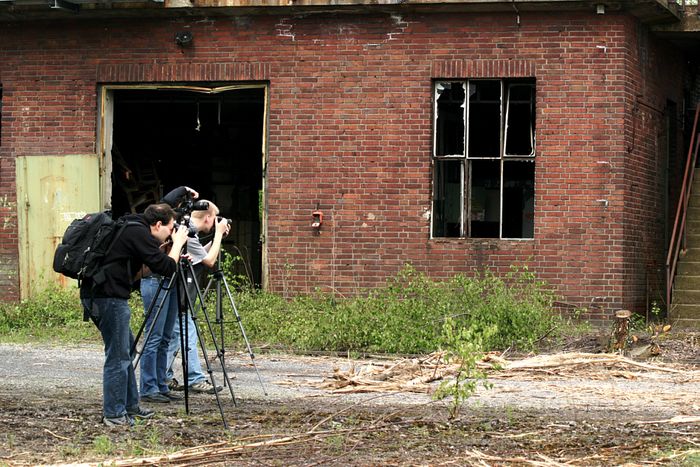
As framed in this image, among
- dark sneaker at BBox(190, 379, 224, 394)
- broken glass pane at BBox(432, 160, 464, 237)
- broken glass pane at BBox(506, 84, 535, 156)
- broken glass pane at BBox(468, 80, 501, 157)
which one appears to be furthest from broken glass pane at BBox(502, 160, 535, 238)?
dark sneaker at BBox(190, 379, 224, 394)

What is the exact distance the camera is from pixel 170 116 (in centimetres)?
2384

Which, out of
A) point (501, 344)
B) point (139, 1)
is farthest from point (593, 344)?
point (139, 1)

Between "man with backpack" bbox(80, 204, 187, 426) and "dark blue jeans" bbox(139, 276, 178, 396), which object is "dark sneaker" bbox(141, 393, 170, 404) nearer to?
"dark blue jeans" bbox(139, 276, 178, 396)

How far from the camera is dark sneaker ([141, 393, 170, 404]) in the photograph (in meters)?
10.5

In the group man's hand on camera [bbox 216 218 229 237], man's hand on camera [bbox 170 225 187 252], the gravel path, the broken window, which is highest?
the broken window

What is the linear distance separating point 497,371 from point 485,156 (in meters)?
5.84

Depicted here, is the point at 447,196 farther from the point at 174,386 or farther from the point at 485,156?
the point at 174,386

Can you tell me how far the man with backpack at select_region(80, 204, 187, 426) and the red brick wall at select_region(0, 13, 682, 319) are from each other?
831 centimetres

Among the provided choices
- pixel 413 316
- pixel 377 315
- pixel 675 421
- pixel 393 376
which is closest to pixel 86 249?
pixel 393 376

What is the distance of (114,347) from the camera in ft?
30.2

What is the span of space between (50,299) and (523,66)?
7717mm

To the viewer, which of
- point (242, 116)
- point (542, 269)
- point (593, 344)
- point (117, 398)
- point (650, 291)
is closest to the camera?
point (117, 398)

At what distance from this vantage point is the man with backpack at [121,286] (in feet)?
29.8

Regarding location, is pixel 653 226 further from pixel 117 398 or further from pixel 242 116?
pixel 117 398
